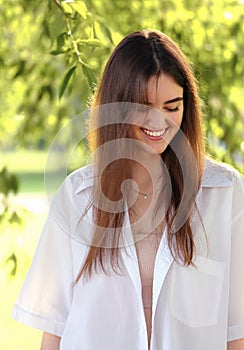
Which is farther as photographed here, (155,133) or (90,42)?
(90,42)

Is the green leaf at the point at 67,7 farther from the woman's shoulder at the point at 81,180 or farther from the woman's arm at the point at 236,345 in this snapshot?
the woman's arm at the point at 236,345

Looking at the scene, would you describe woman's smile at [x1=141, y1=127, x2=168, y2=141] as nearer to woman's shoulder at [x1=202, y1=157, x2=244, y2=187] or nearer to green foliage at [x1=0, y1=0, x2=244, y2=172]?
woman's shoulder at [x1=202, y1=157, x2=244, y2=187]

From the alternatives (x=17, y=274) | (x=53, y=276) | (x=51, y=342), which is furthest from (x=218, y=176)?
(x=17, y=274)

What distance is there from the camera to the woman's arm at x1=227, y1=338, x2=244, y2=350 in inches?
86.4

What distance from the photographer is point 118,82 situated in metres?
2.15

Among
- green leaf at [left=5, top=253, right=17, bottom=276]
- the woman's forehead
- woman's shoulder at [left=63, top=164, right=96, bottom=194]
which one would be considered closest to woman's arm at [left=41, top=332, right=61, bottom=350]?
woman's shoulder at [left=63, top=164, right=96, bottom=194]

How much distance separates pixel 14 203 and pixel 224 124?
929mm

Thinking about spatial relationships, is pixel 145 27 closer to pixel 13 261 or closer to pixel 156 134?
pixel 13 261

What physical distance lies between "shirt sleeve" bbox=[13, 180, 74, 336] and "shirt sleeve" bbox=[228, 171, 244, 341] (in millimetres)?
371

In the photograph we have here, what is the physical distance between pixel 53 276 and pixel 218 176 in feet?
1.48

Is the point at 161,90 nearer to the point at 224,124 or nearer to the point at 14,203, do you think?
the point at 224,124

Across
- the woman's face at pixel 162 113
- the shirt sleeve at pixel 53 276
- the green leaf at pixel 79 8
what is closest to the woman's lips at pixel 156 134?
the woman's face at pixel 162 113

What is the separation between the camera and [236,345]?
7.24ft

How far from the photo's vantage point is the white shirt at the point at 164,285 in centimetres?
215
